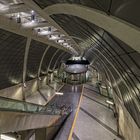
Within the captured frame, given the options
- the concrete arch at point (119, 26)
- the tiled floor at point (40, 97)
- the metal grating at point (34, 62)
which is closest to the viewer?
the concrete arch at point (119, 26)

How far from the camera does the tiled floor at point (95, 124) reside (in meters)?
12.8

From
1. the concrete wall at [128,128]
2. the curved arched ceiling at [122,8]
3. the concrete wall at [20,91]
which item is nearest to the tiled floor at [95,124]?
the concrete wall at [128,128]

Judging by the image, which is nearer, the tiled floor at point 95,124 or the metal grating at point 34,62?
the tiled floor at point 95,124

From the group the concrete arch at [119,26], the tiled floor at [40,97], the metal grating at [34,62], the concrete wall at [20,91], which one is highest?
the concrete arch at [119,26]

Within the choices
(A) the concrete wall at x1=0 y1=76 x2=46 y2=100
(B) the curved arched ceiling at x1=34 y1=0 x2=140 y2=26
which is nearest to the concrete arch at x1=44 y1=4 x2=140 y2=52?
(B) the curved arched ceiling at x1=34 y1=0 x2=140 y2=26

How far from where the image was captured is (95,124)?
1509cm

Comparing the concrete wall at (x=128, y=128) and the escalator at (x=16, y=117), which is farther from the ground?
the escalator at (x=16, y=117)

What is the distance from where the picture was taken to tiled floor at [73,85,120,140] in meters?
12.8

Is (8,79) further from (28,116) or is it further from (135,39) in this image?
(135,39)

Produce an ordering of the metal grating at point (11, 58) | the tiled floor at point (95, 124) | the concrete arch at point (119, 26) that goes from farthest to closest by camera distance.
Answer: the metal grating at point (11, 58) → the tiled floor at point (95, 124) → the concrete arch at point (119, 26)

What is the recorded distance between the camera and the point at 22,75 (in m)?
20.1

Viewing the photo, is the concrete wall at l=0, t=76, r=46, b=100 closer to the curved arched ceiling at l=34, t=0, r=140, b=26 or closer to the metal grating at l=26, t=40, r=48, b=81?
the metal grating at l=26, t=40, r=48, b=81

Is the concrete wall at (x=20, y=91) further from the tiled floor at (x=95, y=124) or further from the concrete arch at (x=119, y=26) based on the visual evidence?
the concrete arch at (x=119, y=26)

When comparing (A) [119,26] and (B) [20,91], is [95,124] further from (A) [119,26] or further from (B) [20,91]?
(A) [119,26]
